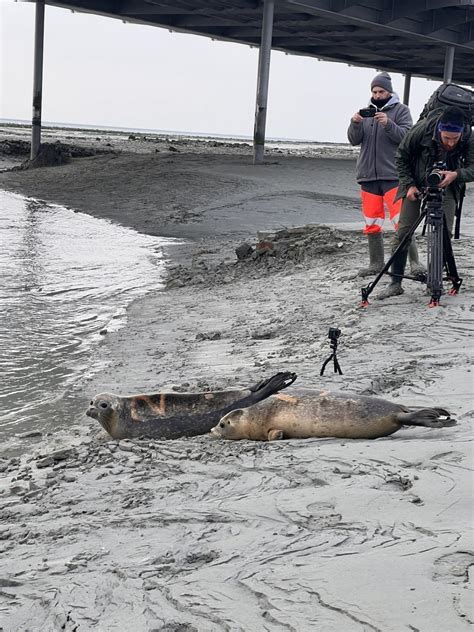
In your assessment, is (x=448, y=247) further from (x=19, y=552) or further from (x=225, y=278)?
(x=19, y=552)

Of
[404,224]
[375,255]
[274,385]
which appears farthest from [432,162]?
[274,385]

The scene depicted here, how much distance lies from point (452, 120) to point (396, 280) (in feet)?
4.72

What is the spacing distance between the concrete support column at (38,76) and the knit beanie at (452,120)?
73.9 ft

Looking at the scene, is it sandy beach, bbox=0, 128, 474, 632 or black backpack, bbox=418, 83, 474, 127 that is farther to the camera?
black backpack, bbox=418, 83, 474, 127

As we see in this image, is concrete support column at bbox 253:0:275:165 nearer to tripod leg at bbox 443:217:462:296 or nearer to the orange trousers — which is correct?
the orange trousers

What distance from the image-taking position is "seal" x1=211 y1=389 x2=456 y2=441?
167 inches

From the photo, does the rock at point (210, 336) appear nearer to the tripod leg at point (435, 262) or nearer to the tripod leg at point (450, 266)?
the tripod leg at point (435, 262)

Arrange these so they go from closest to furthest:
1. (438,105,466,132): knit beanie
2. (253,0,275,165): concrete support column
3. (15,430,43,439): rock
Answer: (15,430,43,439): rock, (438,105,466,132): knit beanie, (253,0,275,165): concrete support column

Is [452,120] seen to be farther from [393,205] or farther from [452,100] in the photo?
[393,205]

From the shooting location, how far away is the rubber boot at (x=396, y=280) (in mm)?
7363

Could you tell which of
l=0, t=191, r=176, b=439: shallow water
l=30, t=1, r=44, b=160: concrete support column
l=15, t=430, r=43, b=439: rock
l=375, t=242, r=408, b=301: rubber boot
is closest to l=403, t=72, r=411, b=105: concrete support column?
l=30, t=1, r=44, b=160: concrete support column

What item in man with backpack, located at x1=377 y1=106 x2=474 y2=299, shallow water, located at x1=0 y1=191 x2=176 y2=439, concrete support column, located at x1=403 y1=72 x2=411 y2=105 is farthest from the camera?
concrete support column, located at x1=403 y1=72 x2=411 y2=105

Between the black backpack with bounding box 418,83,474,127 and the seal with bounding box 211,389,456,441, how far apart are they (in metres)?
3.22

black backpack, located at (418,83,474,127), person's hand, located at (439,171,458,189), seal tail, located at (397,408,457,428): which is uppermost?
black backpack, located at (418,83,474,127)
